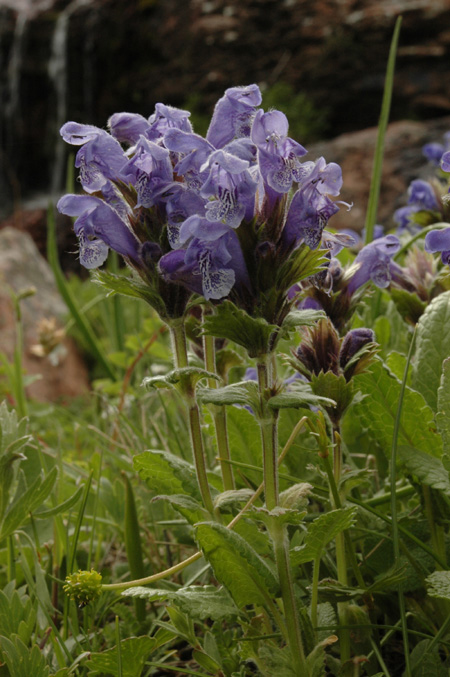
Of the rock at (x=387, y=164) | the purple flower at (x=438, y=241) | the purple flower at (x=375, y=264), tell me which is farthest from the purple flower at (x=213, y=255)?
the rock at (x=387, y=164)

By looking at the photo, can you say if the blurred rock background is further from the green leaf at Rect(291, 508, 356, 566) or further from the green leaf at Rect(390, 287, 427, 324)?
the green leaf at Rect(291, 508, 356, 566)

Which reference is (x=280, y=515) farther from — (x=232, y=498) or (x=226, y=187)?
(x=226, y=187)

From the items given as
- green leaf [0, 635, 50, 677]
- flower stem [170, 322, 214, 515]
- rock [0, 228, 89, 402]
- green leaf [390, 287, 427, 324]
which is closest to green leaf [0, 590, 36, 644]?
green leaf [0, 635, 50, 677]

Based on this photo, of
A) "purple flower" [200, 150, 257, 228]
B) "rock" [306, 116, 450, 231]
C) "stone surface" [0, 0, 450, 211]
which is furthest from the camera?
"stone surface" [0, 0, 450, 211]

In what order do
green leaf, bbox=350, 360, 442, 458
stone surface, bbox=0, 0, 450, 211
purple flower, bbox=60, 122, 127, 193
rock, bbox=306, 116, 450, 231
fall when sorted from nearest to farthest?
purple flower, bbox=60, 122, 127, 193, green leaf, bbox=350, 360, 442, 458, rock, bbox=306, 116, 450, 231, stone surface, bbox=0, 0, 450, 211

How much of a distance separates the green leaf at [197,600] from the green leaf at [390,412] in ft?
1.01

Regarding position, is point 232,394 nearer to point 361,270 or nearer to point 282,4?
point 361,270

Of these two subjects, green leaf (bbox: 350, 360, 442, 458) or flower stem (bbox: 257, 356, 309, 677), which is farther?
green leaf (bbox: 350, 360, 442, 458)

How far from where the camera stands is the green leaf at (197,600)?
0.74 meters

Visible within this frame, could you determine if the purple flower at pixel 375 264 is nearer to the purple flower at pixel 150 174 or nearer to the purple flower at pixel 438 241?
the purple flower at pixel 438 241

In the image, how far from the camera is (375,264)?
1005mm

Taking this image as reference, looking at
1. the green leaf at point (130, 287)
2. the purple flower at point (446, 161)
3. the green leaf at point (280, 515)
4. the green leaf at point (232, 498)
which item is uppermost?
the purple flower at point (446, 161)

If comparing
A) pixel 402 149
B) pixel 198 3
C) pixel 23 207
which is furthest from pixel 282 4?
pixel 23 207

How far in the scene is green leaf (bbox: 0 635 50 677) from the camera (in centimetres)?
80
